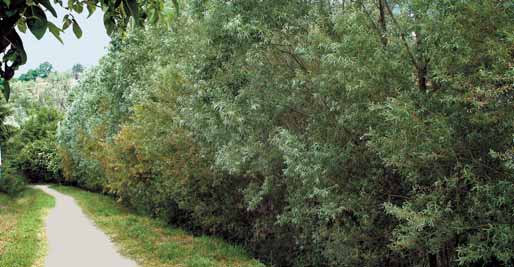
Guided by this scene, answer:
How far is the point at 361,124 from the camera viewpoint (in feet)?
25.1

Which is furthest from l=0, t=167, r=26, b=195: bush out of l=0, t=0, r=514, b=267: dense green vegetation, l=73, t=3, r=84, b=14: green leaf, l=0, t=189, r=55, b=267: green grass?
l=73, t=3, r=84, b=14: green leaf

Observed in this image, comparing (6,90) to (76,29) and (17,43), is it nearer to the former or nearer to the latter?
(17,43)

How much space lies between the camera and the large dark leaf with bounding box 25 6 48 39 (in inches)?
88.1

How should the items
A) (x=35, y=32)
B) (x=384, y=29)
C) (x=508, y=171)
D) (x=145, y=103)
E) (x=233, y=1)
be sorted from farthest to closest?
(x=145, y=103) → (x=233, y=1) → (x=384, y=29) → (x=508, y=171) → (x=35, y=32)

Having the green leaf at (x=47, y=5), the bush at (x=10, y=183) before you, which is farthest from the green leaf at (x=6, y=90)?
the bush at (x=10, y=183)

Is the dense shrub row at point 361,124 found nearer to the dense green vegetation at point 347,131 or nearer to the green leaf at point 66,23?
the dense green vegetation at point 347,131

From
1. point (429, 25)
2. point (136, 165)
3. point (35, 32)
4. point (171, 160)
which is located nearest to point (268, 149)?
point (429, 25)

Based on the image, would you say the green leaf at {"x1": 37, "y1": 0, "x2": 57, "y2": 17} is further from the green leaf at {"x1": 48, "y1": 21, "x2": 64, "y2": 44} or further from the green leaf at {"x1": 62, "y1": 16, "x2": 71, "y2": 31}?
the green leaf at {"x1": 62, "y1": 16, "x2": 71, "y2": 31}

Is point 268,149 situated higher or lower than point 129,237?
higher

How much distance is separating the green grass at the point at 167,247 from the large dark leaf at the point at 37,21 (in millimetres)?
9237

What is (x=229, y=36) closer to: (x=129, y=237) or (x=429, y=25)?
(x=429, y=25)

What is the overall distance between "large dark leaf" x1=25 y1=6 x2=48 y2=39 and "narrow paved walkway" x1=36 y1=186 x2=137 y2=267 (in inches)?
378

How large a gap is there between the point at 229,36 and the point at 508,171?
18.0 ft

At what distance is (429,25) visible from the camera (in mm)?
6148
